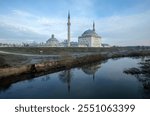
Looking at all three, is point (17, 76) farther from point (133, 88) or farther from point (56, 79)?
point (133, 88)

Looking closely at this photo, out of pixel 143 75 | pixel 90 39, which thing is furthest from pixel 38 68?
pixel 90 39

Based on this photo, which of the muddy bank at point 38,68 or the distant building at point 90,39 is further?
the distant building at point 90,39

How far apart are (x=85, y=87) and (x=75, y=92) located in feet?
8.73

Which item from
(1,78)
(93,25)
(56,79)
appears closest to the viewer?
(1,78)

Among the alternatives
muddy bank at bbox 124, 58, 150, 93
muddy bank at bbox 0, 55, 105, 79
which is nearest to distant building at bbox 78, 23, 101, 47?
muddy bank at bbox 0, 55, 105, 79

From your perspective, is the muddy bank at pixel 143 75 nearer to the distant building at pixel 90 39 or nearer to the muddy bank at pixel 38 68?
the muddy bank at pixel 38 68

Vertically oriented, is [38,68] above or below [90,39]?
below

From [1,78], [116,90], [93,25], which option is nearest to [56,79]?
[1,78]

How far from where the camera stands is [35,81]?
2797 cm

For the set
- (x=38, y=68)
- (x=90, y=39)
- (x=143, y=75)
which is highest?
(x=90, y=39)

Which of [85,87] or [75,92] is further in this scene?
[85,87]

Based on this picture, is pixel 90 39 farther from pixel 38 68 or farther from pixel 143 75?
pixel 143 75

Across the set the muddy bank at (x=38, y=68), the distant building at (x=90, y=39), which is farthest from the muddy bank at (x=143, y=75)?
the distant building at (x=90, y=39)

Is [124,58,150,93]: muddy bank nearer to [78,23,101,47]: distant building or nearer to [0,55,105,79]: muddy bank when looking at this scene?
[0,55,105,79]: muddy bank
